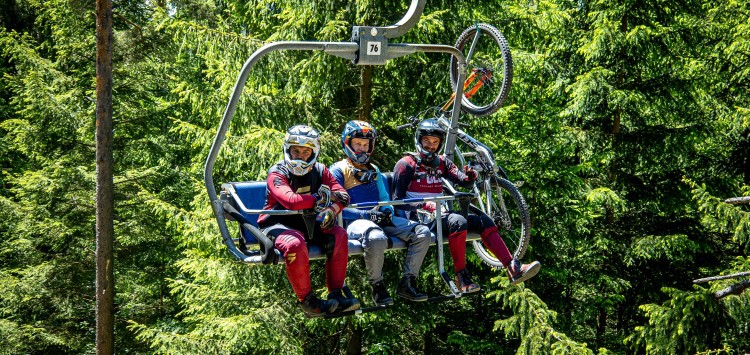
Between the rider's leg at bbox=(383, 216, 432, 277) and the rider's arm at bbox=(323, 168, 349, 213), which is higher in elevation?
the rider's arm at bbox=(323, 168, 349, 213)

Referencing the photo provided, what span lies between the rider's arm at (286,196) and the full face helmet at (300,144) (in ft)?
0.49

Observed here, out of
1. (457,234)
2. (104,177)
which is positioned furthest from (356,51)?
(104,177)

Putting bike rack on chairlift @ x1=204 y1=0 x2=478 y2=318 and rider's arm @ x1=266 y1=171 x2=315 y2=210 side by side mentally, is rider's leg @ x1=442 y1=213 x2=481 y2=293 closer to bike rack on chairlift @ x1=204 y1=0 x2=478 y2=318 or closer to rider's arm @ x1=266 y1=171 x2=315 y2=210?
bike rack on chairlift @ x1=204 y1=0 x2=478 y2=318

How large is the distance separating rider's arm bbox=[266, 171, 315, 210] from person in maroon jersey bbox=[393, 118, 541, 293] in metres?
1.22

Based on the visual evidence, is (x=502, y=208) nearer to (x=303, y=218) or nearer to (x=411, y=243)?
(x=411, y=243)

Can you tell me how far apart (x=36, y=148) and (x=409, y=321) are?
9375 millimetres

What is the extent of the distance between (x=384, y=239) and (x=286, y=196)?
987 millimetres

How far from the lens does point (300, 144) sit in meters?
7.03

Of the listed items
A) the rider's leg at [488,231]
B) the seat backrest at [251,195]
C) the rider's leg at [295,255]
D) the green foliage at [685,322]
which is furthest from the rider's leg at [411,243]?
the green foliage at [685,322]

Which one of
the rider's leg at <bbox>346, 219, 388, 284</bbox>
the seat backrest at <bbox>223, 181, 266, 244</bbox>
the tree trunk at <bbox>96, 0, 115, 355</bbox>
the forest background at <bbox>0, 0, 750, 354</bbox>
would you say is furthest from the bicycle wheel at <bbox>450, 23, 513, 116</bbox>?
the tree trunk at <bbox>96, 0, 115, 355</bbox>

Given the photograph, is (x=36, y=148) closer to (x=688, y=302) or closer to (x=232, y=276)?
(x=232, y=276)

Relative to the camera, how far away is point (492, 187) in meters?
8.29

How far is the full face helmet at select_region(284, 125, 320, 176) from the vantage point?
277 inches

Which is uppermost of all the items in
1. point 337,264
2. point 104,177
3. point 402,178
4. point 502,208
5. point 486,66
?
point 486,66
